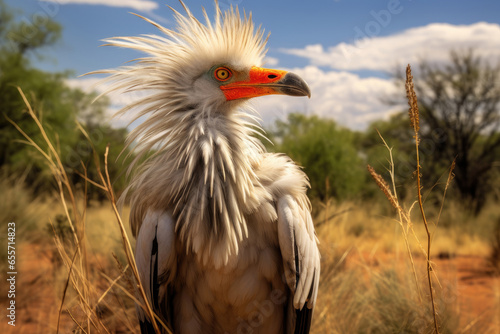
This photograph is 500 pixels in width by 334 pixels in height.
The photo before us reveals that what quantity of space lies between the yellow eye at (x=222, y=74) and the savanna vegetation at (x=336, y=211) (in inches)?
37.1

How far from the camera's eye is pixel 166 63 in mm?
2844

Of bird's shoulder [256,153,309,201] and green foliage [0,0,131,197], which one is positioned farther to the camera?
green foliage [0,0,131,197]

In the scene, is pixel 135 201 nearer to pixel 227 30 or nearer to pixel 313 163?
pixel 227 30

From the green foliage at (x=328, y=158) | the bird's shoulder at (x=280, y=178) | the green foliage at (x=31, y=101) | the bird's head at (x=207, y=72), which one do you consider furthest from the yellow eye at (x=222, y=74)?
the green foliage at (x=31, y=101)

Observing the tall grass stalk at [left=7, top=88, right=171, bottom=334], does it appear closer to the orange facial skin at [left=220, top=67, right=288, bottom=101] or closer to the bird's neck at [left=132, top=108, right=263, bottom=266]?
the bird's neck at [left=132, top=108, right=263, bottom=266]

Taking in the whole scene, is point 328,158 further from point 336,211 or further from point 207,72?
point 207,72

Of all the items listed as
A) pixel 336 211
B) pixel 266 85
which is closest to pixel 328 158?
pixel 336 211

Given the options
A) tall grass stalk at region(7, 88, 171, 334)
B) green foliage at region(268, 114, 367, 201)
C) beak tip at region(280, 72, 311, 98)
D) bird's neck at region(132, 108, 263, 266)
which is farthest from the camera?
green foliage at region(268, 114, 367, 201)

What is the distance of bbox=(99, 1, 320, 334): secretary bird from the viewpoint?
2490 millimetres

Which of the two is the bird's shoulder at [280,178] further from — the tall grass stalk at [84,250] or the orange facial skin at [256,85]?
the tall grass stalk at [84,250]

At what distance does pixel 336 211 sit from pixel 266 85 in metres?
5.69

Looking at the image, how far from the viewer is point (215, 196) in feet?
8.18

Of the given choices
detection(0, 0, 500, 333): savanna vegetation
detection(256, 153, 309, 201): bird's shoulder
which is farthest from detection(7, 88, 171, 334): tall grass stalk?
detection(256, 153, 309, 201): bird's shoulder

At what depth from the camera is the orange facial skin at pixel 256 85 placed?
2840mm
